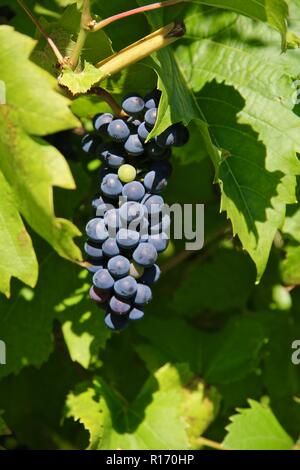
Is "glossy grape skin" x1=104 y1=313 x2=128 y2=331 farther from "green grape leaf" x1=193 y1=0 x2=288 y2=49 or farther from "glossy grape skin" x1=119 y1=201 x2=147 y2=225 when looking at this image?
"green grape leaf" x1=193 y1=0 x2=288 y2=49

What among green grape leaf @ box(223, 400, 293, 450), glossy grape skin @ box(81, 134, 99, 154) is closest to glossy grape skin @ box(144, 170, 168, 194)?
glossy grape skin @ box(81, 134, 99, 154)

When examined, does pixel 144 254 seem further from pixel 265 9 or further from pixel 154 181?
pixel 265 9

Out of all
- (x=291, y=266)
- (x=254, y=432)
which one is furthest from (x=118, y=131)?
(x=254, y=432)

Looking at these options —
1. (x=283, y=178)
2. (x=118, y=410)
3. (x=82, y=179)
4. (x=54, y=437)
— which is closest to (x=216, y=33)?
(x=283, y=178)

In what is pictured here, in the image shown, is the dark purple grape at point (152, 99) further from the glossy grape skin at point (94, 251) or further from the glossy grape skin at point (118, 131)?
the glossy grape skin at point (94, 251)
